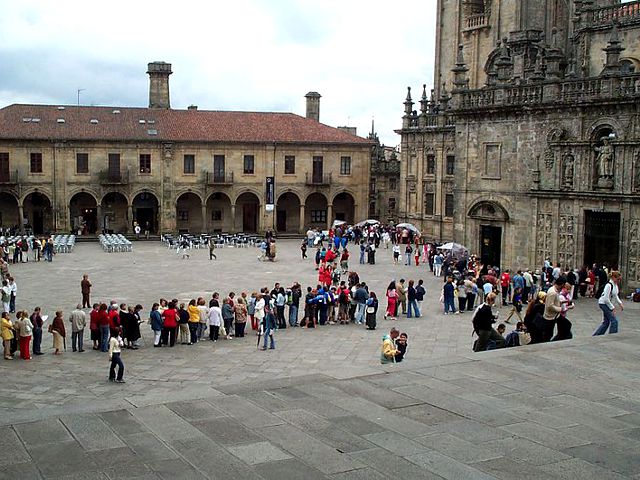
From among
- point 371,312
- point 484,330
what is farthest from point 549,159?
point 484,330

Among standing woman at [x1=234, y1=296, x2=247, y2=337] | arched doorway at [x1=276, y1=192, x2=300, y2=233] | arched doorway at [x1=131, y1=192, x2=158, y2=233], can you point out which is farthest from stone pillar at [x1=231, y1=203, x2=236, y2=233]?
standing woman at [x1=234, y1=296, x2=247, y2=337]

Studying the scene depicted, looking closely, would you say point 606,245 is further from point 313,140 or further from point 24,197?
point 24,197

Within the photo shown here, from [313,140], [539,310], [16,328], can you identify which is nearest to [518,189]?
[539,310]

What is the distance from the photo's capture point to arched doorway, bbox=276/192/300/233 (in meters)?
55.9

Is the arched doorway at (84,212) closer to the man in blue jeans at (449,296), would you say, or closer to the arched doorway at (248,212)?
the arched doorway at (248,212)

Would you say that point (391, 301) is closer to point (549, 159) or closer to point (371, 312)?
point (371, 312)

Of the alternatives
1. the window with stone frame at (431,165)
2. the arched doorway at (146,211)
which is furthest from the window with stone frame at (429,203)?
the arched doorway at (146,211)

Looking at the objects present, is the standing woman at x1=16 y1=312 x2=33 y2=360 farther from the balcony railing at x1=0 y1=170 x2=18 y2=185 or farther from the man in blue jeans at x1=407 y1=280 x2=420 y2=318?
the balcony railing at x1=0 y1=170 x2=18 y2=185

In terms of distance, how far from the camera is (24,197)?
163 ft

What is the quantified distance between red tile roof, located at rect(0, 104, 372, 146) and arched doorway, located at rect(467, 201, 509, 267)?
74.4 ft

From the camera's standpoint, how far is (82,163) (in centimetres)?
5031

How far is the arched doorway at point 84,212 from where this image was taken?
5222 centimetres

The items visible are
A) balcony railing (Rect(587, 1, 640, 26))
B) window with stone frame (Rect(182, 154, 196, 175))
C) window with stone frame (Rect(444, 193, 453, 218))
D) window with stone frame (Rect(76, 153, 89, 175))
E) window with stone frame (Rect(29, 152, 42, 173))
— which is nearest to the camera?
balcony railing (Rect(587, 1, 640, 26))

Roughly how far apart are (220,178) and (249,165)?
83.2 inches
